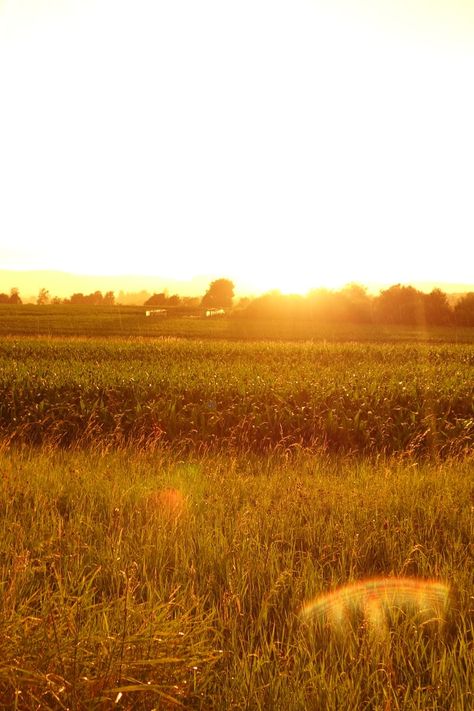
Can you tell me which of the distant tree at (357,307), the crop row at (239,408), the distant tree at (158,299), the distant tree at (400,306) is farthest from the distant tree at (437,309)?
the crop row at (239,408)

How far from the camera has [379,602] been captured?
12.8ft

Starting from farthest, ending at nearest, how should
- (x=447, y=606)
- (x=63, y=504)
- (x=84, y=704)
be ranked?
(x=63, y=504) < (x=447, y=606) < (x=84, y=704)

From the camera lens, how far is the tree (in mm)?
83562

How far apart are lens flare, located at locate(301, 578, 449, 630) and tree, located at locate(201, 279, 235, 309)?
260 feet

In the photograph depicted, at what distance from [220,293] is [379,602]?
80862mm

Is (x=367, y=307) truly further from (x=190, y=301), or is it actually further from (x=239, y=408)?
(x=239, y=408)

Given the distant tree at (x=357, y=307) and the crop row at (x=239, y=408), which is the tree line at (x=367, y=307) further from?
the crop row at (x=239, y=408)

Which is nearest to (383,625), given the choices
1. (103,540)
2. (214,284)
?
(103,540)

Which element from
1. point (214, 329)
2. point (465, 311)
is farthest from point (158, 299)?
point (465, 311)

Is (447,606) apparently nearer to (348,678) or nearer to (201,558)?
(348,678)

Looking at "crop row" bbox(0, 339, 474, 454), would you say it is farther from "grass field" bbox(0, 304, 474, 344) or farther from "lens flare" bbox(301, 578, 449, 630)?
"grass field" bbox(0, 304, 474, 344)

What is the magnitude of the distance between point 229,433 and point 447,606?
7.83m

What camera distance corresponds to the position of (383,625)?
361cm

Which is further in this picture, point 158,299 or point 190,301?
point 190,301
